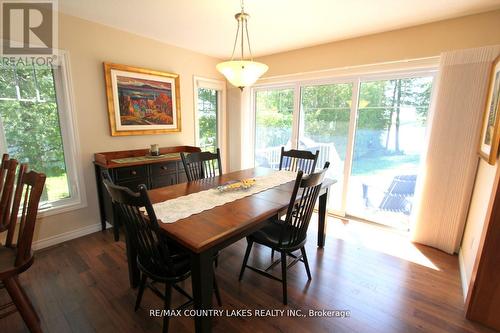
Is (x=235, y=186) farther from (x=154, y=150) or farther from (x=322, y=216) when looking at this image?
(x=154, y=150)

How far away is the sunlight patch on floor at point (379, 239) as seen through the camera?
2441 mm

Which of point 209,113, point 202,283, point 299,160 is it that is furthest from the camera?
point 209,113

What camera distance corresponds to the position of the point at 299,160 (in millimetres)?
2887

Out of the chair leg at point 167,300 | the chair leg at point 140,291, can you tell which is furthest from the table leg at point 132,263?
the chair leg at point 167,300

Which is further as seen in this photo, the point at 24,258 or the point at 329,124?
the point at 329,124

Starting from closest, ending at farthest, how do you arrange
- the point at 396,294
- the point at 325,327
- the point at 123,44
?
the point at 325,327 < the point at 396,294 < the point at 123,44

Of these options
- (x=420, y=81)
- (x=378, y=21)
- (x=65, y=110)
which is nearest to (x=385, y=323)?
(x=420, y=81)

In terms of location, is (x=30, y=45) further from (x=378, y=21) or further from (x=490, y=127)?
(x=490, y=127)

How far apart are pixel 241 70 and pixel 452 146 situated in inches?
88.8

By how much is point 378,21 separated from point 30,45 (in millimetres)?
3505

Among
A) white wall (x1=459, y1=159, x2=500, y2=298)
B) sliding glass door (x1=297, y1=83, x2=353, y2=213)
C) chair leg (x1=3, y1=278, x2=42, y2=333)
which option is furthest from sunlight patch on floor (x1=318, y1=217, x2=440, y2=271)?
chair leg (x1=3, y1=278, x2=42, y2=333)

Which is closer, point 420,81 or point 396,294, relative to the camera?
point 396,294

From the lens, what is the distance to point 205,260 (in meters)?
1.22

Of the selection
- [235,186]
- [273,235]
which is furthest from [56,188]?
[273,235]
